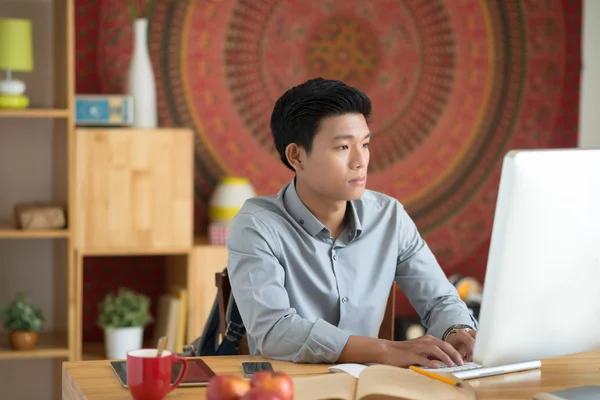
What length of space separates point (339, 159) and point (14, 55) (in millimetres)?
1598

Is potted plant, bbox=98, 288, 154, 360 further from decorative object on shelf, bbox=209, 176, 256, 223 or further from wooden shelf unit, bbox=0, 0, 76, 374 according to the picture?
decorative object on shelf, bbox=209, 176, 256, 223

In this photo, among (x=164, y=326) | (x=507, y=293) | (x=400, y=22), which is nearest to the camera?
(x=507, y=293)

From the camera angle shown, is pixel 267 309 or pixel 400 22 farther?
pixel 400 22

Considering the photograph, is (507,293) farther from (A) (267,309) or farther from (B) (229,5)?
(B) (229,5)

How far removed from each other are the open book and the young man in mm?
364

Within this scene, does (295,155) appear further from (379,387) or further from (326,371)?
(379,387)

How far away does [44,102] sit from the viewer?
3.46m

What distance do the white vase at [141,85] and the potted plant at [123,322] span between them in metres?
0.66

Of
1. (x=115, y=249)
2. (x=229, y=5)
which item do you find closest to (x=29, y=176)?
(x=115, y=249)

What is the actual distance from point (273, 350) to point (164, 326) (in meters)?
1.77

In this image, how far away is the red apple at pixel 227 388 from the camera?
4.25 ft

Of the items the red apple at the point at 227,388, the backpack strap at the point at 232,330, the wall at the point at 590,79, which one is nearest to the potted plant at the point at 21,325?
the backpack strap at the point at 232,330

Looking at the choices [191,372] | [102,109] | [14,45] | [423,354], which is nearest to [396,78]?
[102,109]

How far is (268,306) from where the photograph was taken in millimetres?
1873
